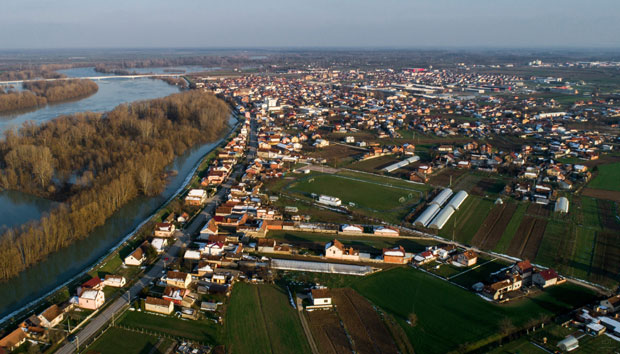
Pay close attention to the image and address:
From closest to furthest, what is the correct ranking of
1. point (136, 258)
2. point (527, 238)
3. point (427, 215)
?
point (136, 258) < point (527, 238) < point (427, 215)

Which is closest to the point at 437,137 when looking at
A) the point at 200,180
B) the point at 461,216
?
the point at 461,216

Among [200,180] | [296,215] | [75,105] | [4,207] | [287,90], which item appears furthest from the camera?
[287,90]

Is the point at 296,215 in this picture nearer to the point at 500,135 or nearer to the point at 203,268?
the point at 203,268

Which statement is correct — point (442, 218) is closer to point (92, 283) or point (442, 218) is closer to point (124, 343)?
point (124, 343)

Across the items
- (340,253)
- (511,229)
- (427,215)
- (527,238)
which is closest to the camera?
(340,253)

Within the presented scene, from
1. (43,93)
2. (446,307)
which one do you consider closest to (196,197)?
(446,307)

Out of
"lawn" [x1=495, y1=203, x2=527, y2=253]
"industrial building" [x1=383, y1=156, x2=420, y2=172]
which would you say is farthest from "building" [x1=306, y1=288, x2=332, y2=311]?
"industrial building" [x1=383, y1=156, x2=420, y2=172]

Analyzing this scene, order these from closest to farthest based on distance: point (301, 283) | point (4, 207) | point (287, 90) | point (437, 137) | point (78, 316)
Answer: point (78, 316) → point (301, 283) → point (4, 207) → point (437, 137) → point (287, 90)

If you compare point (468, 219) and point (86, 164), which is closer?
point (468, 219)
